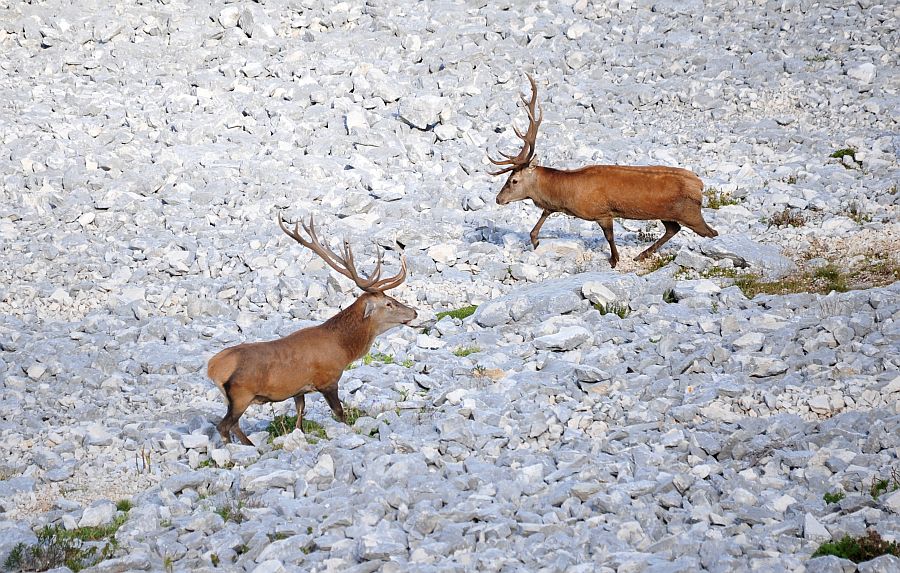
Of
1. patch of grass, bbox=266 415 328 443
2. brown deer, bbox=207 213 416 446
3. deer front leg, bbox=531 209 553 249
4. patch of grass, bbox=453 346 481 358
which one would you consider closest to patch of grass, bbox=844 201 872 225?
deer front leg, bbox=531 209 553 249

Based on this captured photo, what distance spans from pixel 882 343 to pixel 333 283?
7.19 m

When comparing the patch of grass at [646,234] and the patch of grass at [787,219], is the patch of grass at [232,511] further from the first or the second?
the patch of grass at [787,219]

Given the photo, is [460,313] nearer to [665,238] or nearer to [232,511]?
[665,238]

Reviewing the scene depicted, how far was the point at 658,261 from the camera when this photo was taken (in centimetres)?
1472

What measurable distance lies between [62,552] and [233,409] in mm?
2325

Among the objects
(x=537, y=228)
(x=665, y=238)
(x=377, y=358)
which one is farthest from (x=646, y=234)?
(x=377, y=358)

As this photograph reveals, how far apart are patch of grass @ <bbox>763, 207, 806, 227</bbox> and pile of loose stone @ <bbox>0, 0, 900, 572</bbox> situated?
0.59 feet

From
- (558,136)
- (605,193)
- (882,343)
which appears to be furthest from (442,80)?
→ (882,343)

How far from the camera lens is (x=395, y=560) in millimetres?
6711

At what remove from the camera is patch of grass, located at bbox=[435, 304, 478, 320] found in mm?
13023

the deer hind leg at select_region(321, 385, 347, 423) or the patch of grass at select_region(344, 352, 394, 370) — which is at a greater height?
the deer hind leg at select_region(321, 385, 347, 423)

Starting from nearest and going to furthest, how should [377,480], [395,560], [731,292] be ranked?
[395,560] < [377,480] < [731,292]

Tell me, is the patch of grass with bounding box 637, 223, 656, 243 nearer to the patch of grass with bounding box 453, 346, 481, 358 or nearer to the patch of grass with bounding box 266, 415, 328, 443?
the patch of grass with bounding box 453, 346, 481, 358

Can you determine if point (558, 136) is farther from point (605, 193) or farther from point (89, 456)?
point (89, 456)
